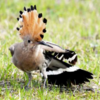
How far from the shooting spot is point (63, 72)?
3826mm

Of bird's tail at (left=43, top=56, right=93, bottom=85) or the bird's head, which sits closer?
the bird's head

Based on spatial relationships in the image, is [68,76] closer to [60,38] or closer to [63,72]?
[63,72]

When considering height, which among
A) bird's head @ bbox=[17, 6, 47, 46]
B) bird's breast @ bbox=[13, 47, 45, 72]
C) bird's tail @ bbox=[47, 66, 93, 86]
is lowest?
bird's tail @ bbox=[47, 66, 93, 86]

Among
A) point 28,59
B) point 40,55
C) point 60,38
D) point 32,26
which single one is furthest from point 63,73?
point 60,38

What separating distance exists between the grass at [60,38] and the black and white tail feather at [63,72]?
113 millimetres

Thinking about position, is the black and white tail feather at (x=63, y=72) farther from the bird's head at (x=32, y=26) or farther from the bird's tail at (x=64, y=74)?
the bird's head at (x=32, y=26)

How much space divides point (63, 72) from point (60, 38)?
1.94 metres

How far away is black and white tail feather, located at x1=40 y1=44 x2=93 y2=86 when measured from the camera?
3719 mm

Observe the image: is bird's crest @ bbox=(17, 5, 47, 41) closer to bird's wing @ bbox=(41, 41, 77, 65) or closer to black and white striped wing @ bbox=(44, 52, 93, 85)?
bird's wing @ bbox=(41, 41, 77, 65)

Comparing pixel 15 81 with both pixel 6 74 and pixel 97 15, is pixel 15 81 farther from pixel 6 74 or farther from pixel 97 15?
pixel 97 15

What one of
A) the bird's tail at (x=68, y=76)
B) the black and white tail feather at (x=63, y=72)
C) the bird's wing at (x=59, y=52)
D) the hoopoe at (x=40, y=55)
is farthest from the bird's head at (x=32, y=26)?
the bird's tail at (x=68, y=76)

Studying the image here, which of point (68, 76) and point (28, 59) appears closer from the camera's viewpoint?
point (28, 59)

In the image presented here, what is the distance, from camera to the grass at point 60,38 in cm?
363

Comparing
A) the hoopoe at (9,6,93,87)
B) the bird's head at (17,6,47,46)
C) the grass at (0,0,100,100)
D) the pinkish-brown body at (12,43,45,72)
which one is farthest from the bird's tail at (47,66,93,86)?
the bird's head at (17,6,47,46)
